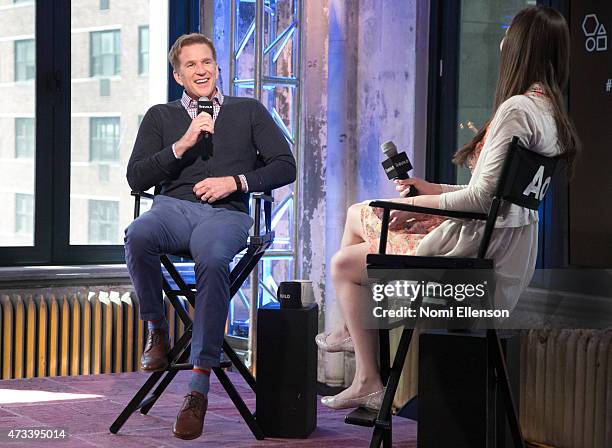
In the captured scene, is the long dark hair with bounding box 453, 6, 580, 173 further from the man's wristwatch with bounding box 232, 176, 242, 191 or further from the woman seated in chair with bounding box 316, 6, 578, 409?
the man's wristwatch with bounding box 232, 176, 242, 191

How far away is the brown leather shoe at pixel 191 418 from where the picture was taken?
11.4 feet

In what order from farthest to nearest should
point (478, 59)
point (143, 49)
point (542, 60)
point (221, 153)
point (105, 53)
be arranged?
point (143, 49) → point (105, 53) → point (478, 59) → point (221, 153) → point (542, 60)

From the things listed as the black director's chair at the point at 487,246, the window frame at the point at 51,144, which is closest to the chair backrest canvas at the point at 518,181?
the black director's chair at the point at 487,246

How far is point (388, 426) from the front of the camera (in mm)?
2934

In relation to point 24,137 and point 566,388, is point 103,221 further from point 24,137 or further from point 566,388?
point 566,388

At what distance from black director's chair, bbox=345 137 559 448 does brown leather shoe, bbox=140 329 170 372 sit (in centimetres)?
88

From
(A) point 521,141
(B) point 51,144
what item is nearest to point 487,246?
(A) point 521,141

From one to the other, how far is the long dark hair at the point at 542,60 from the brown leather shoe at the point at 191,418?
144cm

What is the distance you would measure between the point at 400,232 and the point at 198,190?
0.90 m

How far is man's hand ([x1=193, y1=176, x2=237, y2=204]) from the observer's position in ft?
12.4

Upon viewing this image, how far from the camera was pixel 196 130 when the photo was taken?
12.2ft

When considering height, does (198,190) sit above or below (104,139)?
below

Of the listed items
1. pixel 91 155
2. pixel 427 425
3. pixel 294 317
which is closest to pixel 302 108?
pixel 91 155

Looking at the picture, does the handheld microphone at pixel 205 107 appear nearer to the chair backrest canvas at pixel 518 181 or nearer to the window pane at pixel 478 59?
the window pane at pixel 478 59
